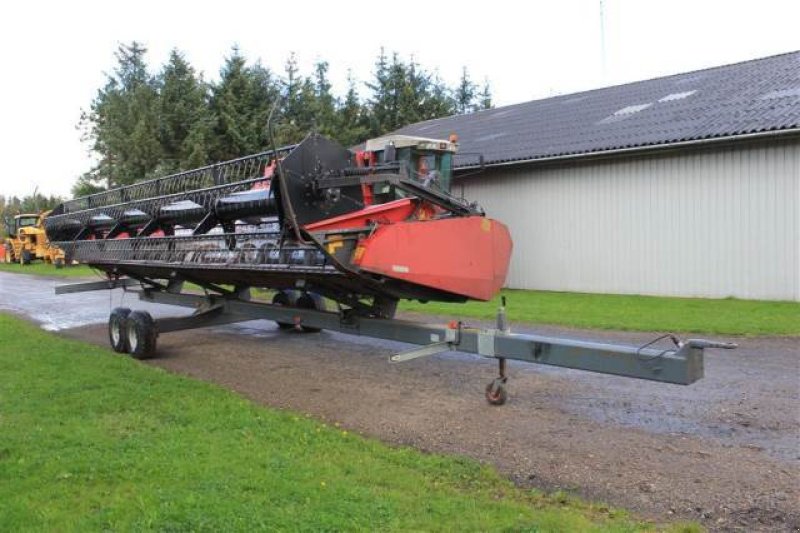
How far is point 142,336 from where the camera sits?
967 centimetres

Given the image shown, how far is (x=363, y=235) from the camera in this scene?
645 cm

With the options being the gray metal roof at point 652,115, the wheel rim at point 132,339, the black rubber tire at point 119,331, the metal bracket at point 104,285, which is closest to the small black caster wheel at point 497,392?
the wheel rim at point 132,339

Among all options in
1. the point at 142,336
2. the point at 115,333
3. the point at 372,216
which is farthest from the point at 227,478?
the point at 115,333

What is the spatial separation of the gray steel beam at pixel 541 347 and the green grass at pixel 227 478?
1073mm

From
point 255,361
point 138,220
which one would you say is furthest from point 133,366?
point 138,220

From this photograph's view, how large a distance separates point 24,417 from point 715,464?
5719 mm

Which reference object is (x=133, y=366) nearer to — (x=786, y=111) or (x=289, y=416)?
(x=289, y=416)

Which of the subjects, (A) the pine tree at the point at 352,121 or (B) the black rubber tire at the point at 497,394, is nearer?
(B) the black rubber tire at the point at 497,394

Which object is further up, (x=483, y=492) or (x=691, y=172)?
(x=691, y=172)

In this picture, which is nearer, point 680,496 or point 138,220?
point 680,496

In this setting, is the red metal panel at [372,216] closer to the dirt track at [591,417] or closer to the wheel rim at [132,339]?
the dirt track at [591,417]

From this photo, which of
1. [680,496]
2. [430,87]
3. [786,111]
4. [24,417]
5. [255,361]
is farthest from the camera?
[430,87]

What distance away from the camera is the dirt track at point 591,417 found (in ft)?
14.5

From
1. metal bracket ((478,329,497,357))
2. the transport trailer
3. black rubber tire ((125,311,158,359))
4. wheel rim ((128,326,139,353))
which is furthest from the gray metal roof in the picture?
metal bracket ((478,329,497,357))
